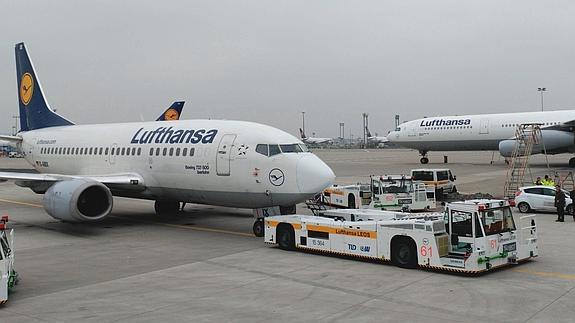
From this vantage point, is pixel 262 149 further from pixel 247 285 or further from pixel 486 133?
pixel 486 133

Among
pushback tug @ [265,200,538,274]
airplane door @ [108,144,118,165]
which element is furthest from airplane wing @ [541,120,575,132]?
airplane door @ [108,144,118,165]

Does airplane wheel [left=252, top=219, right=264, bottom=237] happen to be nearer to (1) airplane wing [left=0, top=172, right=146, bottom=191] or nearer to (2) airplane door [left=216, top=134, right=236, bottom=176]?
(2) airplane door [left=216, top=134, right=236, bottom=176]

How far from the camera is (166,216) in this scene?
2367cm

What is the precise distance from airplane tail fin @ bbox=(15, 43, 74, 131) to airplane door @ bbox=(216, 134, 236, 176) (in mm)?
14953

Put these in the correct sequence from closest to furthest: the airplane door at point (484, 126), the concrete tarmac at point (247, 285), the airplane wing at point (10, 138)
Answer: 1. the concrete tarmac at point (247, 285)
2. the airplane wing at point (10, 138)
3. the airplane door at point (484, 126)

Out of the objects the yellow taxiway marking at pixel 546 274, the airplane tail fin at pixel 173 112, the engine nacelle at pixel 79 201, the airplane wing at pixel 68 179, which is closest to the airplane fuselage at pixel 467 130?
the airplane tail fin at pixel 173 112

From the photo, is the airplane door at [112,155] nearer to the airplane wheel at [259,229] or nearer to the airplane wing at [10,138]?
the airplane wheel at [259,229]

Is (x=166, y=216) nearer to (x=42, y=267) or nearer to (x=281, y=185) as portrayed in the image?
(x=281, y=185)

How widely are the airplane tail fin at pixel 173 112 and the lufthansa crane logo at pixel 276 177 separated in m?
24.7

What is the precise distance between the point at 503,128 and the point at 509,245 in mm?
40986

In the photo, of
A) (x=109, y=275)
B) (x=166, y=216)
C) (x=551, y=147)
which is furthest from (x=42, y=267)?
(x=551, y=147)

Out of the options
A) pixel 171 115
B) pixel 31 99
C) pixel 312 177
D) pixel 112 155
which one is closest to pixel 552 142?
pixel 171 115

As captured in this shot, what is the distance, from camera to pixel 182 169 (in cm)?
1988

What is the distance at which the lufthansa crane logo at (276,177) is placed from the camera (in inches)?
668
